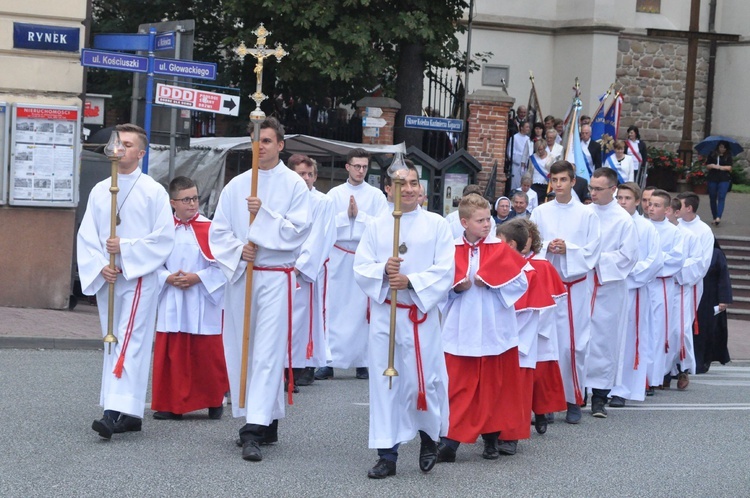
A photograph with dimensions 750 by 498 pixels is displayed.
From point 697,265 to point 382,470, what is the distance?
642 cm

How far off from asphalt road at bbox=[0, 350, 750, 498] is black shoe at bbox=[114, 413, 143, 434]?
8cm

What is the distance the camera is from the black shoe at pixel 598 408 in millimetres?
10836

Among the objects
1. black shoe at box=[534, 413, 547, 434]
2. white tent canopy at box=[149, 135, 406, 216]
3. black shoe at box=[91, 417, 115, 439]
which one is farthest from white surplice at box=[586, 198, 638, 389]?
white tent canopy at box=[149, 135, 406, 216]

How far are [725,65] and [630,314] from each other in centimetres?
2234

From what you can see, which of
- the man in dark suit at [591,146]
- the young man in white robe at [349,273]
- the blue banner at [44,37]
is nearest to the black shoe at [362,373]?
the young man in white robe at [349,273]

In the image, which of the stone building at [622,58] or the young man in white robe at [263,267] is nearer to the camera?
the young man in white robe at [263,267]

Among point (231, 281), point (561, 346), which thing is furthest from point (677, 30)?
point (231, 281)

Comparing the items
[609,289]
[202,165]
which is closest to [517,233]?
[609,289]

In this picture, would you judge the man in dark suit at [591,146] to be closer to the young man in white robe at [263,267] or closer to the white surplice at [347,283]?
the white surplice at [347,283]

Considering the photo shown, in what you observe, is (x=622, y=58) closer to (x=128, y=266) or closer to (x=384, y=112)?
(x=384, y=112)

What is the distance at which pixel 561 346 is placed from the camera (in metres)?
10.6

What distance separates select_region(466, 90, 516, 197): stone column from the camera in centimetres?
2283

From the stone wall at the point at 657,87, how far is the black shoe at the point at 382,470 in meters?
25.2

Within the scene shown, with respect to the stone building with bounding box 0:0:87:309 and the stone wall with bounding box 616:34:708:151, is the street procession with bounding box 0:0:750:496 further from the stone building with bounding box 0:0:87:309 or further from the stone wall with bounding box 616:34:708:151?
the stone wall with bounding box 616:34:708:151
